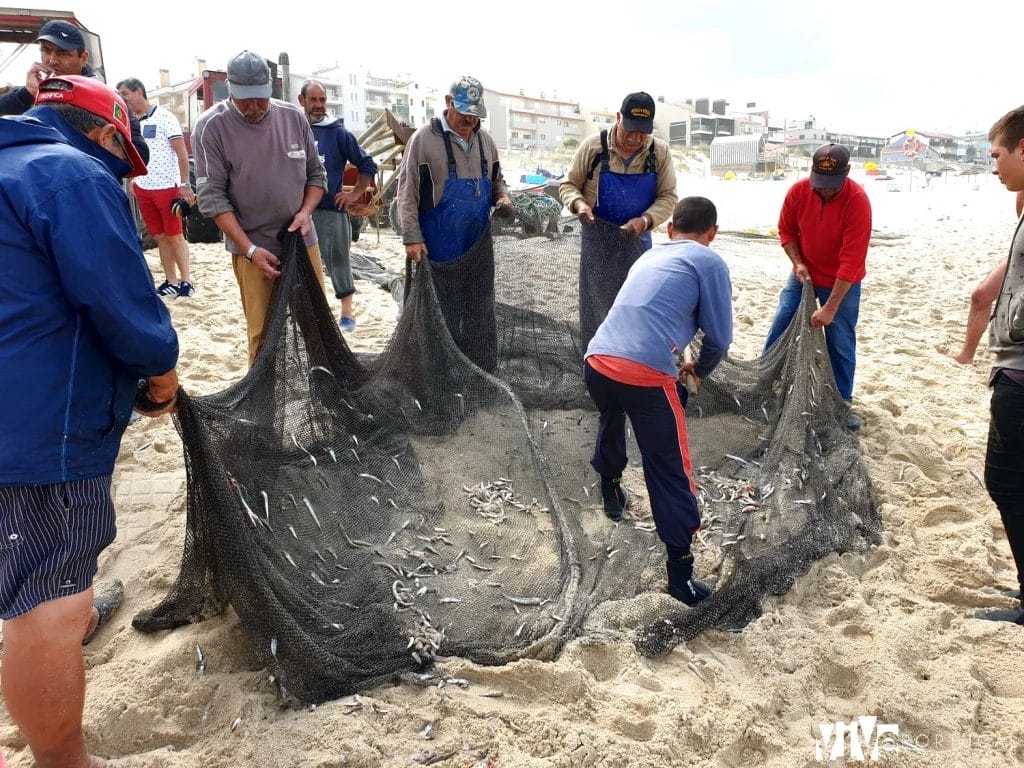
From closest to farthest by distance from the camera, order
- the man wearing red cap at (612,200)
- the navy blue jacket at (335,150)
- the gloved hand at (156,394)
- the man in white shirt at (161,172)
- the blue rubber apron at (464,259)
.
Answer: the gloved hand at (156,394)
the blue rubber apron at (464,259)
the man wearing red cap at (612,200)
the navy blue jacket at (335,150)
the man in white shirt at (161,172)

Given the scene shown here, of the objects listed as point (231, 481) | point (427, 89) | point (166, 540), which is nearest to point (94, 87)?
point (231, 481)

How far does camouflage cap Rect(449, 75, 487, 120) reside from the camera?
3922 millimetres

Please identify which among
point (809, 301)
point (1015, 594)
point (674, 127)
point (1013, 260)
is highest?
point (674, 127)

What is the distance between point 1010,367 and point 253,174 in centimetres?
353

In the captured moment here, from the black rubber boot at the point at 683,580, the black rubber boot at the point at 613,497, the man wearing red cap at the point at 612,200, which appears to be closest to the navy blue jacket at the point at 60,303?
the black rubber boot at the point at 683,580

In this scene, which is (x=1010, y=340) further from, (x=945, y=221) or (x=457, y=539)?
(x=945, y=221)

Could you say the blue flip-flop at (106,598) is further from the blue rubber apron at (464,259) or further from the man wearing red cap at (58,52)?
the man wearing red cap at (58,52)

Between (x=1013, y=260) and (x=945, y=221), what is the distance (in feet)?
56.9

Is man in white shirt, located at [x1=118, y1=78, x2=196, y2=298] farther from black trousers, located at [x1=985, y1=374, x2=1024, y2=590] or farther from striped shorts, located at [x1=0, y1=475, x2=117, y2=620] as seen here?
black trousers, located at [x1=985, y1=374, x2=1024, y2=590]

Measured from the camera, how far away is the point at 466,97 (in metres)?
3.93

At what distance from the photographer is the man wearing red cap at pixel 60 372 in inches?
63.8

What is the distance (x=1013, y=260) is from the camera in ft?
8.12

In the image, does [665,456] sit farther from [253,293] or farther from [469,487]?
[253,293]

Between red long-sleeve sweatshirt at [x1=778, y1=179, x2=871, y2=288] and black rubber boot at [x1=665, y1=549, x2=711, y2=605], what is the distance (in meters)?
2.30
